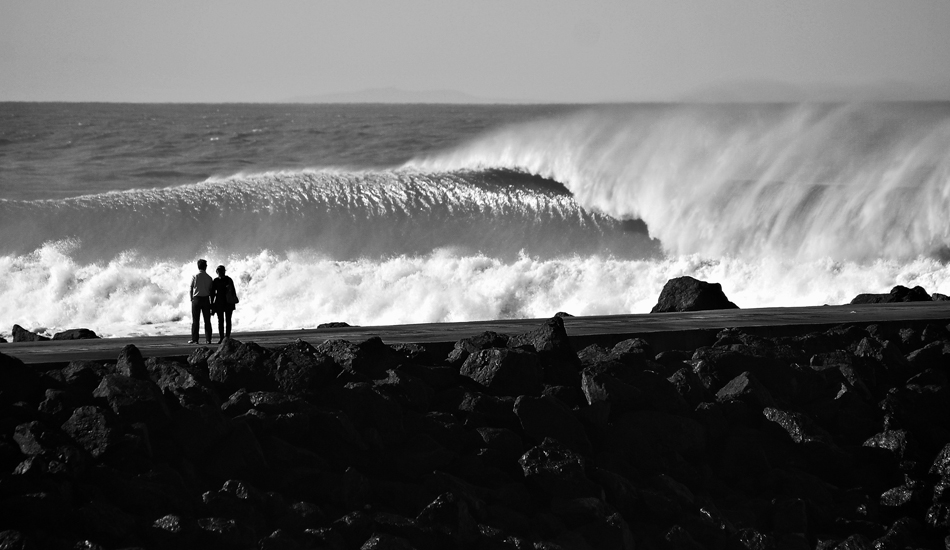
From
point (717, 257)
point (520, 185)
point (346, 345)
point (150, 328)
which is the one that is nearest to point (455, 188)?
point (520, 185)

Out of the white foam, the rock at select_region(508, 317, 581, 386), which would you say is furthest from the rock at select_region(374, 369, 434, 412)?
the white foam

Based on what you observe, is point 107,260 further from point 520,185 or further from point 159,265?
point 520,185

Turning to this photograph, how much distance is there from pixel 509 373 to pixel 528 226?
1567cm

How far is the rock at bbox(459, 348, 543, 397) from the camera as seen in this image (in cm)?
889

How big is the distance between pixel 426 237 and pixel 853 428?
1576 cm

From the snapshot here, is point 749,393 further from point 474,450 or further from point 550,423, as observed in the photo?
point 474,450

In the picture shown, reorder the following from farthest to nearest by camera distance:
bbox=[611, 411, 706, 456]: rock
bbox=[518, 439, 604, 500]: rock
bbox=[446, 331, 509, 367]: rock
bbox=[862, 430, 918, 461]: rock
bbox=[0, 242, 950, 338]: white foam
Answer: bbox=[0, 242, 950, 338]: white foam < bbox=[446, 331, 509, 367]: rock < bbox=[862, 430, 918, 461]: rock < bbox=[611, 411, 706, 456]: rock < bbox=[518, 439, 604, 500]: rock

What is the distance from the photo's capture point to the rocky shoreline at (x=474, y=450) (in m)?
6.78

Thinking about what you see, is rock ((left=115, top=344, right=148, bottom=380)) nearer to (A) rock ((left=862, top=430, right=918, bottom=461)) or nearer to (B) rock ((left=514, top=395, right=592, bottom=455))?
(B) rock ((left=514, top=395, right=592, bottom=455))

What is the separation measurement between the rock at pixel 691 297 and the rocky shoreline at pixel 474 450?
402 centimetres

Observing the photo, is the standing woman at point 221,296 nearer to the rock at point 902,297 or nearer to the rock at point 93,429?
the rock at point 93,429

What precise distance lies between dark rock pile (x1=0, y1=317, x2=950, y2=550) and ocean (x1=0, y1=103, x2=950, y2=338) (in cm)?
966

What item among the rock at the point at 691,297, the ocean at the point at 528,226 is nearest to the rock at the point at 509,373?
the rock at the point at 691,297

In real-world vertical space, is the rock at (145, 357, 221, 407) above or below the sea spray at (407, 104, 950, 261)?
below
